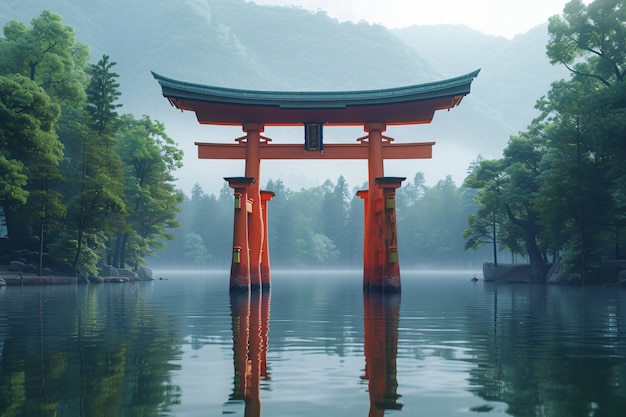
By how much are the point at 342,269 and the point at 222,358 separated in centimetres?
→ 12200

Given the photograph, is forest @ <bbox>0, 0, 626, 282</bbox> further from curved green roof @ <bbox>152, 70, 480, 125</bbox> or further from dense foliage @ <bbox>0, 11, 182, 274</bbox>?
curved green roof @ <bbox>152, 70, 480, 125</bbox>

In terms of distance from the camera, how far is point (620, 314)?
16.9m

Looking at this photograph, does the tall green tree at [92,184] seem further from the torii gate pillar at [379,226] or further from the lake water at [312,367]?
the lake water at [312,367]

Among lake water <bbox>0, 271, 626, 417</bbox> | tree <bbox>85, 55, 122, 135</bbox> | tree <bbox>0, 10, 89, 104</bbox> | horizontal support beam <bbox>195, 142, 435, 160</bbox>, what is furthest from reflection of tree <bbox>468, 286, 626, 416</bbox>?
tree <bbox>0, 10, 89, 104</bbox>

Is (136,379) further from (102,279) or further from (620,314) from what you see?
(102,279)

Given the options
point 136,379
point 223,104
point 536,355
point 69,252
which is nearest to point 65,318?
point 136,379

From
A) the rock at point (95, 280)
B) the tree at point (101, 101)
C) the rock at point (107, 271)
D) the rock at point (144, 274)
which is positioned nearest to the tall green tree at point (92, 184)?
the tree at point (101, 101)

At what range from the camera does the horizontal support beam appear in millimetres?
31406

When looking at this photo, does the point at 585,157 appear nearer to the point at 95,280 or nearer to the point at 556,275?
the point at 556,275

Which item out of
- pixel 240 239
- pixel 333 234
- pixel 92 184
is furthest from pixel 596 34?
pixel 333 234

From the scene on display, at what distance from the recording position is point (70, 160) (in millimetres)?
46219

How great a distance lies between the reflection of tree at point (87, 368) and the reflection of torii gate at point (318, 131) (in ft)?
47.2

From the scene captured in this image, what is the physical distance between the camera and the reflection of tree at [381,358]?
620 centimetres

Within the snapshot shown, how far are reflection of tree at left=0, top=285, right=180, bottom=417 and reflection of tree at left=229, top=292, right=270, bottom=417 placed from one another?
71cm
